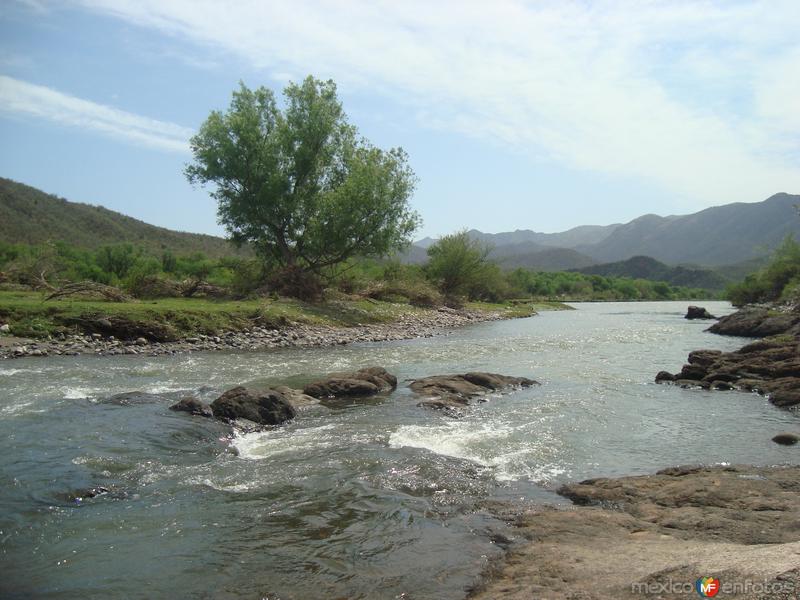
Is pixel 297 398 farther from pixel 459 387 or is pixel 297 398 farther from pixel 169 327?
pixel 169 327

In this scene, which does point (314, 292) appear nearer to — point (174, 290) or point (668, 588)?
point (174, 290)

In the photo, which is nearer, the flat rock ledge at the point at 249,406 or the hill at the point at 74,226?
the flat rock ledge at the point at 249,406

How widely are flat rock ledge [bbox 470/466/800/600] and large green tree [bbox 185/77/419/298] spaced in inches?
1344

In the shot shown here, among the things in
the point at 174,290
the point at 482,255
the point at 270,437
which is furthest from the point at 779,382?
the point at 482,255

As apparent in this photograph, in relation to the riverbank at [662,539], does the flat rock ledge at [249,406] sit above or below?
below

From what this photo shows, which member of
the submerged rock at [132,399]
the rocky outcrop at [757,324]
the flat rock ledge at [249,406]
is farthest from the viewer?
the rocky outcrop at [757,324]

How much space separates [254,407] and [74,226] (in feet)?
263

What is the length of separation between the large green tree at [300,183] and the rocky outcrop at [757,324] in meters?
24.8

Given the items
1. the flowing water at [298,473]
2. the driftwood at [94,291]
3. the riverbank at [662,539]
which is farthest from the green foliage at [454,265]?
the riverbank at [662,539]

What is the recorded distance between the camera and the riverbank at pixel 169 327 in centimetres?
2392

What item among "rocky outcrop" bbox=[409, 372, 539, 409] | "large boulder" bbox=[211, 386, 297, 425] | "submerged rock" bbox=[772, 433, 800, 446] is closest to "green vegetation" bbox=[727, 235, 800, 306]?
"rocky outcrop" bbox=[409, 372, 539, 409]

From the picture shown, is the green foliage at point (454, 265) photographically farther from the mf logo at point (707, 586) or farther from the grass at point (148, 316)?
the mf logo at point (707, 586)

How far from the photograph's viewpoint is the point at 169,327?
26969mm

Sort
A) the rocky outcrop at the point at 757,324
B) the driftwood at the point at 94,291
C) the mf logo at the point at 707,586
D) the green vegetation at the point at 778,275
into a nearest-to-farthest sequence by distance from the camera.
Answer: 1. the mf logo at the point at 707,586
2. the driftwood at the point at 94,291
3. the rocky outcrop at the point at 757,324
4. the green vegetation at the point at 778,275
